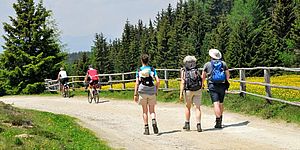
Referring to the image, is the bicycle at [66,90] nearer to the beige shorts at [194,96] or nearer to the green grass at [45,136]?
the green grass at [45,136]

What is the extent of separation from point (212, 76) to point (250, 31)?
51075 millimetres

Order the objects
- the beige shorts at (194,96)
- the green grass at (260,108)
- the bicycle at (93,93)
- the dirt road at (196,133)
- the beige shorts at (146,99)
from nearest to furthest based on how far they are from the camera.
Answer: the dirt road at (196,133), the beige shorts at (146,99), the beige shorts at (194,96), the green grass at (260,108), the bicycle at (93,93)

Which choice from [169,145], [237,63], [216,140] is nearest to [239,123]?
[216,140]

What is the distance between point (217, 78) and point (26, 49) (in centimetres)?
3363

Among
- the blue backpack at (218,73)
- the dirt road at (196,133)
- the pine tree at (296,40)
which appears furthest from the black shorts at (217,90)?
the pine tree at (296,40)

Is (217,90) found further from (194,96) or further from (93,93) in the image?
(93,93)

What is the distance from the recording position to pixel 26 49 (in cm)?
4159

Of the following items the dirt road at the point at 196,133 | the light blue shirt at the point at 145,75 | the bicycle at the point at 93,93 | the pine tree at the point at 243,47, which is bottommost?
the dirt road at the point at 196,133

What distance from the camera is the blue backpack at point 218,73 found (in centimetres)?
1091

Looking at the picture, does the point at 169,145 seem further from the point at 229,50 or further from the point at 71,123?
the point at 229,50

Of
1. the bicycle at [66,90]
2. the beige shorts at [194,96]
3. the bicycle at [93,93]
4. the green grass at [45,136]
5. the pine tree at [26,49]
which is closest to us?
the green grass at [45,136]

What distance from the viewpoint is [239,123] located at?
464 inches

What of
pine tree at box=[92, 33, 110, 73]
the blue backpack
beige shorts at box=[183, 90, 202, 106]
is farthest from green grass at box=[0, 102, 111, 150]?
pine tree at box=[92, 33, 110, 73]

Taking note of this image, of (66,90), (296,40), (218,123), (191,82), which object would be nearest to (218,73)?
(191,82)
